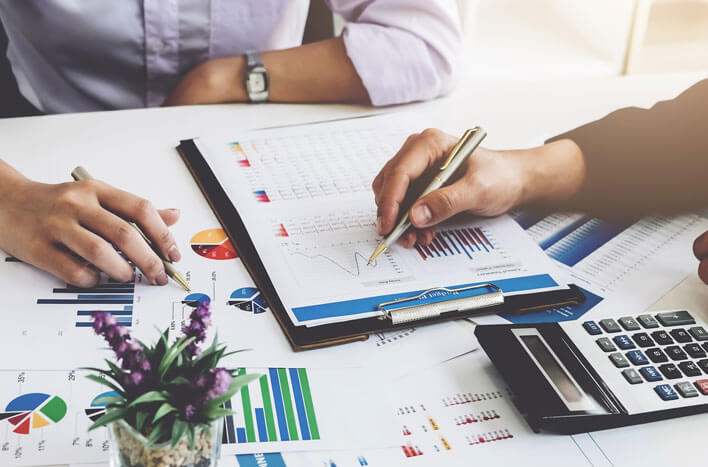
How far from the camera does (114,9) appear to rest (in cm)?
106

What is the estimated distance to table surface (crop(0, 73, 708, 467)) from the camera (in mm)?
868

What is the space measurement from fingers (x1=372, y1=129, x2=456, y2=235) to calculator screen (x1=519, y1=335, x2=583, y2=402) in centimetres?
21

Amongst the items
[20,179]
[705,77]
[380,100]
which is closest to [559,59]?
[705,77]

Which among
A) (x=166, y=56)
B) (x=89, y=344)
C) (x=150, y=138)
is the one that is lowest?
(x=89, y=344)

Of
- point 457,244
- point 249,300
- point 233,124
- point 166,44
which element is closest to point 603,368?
point 457,244

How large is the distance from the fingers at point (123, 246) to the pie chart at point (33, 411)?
151 millimetres

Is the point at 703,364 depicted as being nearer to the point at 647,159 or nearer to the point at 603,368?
the point at 603,368

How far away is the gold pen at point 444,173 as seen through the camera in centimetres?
76

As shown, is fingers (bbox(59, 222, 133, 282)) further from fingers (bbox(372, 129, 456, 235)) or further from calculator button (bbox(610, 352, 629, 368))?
calculator button (bbox(610, 352, 629, 368))

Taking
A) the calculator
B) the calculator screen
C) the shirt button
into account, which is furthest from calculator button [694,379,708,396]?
the shirt button

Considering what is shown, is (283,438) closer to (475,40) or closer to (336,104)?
(336,104)

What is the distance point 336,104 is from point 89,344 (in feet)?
1.95

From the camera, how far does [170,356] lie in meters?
0.46

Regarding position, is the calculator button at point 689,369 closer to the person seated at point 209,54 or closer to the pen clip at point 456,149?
the pen clip at point 456,149
